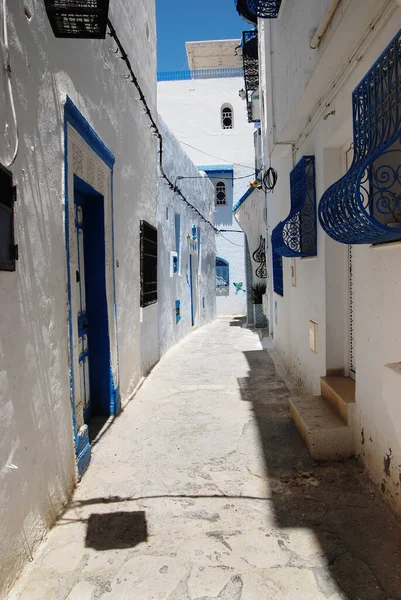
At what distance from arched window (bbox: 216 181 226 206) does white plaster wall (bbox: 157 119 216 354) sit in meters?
4.52

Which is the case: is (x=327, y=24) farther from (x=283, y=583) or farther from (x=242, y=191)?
(x=242, y=191)

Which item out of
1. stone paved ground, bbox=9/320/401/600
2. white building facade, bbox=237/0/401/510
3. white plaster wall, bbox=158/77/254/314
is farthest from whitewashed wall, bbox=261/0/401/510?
white plaster wall, bbox=158/77/254/314

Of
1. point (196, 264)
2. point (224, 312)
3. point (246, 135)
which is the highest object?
point (246, 135)

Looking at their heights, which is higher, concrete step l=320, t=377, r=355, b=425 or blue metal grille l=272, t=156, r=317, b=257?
blue metal grille l=272, t=156, r=317, b=257

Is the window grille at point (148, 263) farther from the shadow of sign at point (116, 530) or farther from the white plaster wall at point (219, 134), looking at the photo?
the white plaster wall at point (219, 134)

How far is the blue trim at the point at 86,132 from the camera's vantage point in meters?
3.11

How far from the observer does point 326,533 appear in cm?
248

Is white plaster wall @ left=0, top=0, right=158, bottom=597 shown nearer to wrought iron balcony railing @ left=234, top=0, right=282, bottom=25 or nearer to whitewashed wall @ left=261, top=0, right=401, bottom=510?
whitewashed wall @ left=261, top=0, right=401, bottom=510

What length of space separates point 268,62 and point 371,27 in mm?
3552

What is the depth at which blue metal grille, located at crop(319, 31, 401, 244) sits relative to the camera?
7.61ft

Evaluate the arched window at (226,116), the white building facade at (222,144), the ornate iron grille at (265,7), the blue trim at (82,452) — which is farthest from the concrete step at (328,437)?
the arched window at (226,116)

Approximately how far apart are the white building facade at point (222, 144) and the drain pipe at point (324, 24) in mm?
16229

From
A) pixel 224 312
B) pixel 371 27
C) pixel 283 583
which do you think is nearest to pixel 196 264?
pixel 224 312

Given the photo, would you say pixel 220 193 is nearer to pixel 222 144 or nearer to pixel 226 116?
pixel 222 144
